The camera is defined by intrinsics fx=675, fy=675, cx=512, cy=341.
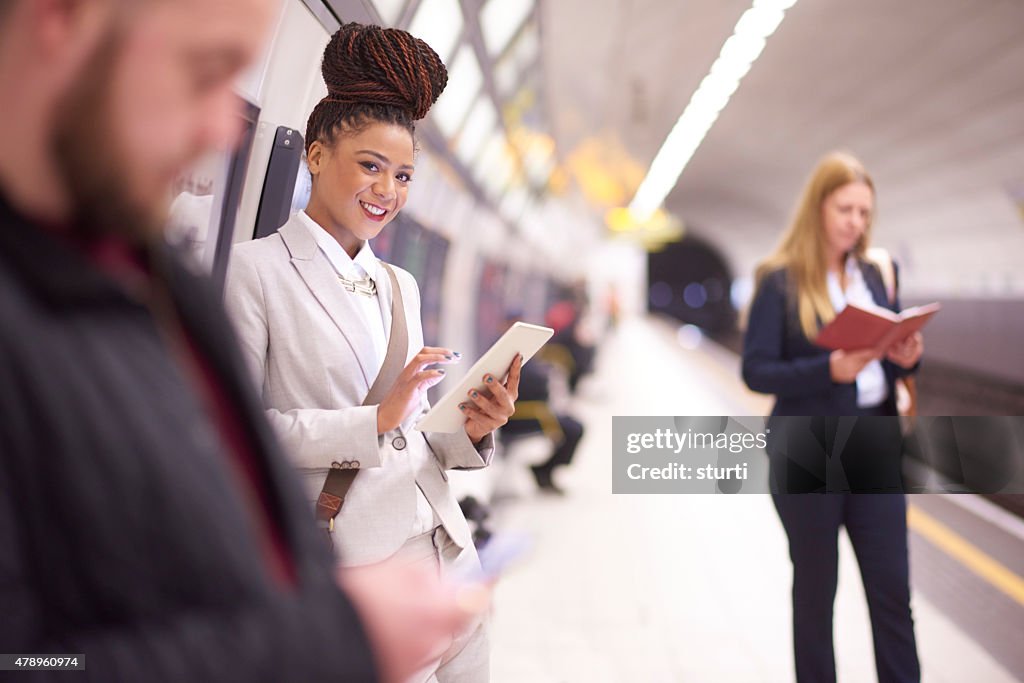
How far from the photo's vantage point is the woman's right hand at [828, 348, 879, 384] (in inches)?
97.7

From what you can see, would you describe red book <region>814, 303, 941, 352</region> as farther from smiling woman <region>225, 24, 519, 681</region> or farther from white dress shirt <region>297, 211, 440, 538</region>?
white dress shirt <region>297, 211, 440, 538</region>

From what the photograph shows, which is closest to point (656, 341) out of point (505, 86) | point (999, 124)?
point (999, 124)

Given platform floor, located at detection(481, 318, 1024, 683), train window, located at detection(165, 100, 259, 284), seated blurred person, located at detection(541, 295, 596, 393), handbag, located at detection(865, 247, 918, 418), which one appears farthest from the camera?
seated blurred person, located at detection(541, 295, 596, 393)

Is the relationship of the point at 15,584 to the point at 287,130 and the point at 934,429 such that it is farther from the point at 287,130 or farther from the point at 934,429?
the point at 934,429

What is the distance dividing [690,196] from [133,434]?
22391 millimetres

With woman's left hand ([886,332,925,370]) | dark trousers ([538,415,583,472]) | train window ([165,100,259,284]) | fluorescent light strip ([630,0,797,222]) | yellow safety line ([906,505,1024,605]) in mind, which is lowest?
yellow safety line ([906,505,1024,605])

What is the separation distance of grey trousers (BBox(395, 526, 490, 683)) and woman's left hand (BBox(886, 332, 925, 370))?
1.86 metres

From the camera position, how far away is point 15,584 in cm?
56

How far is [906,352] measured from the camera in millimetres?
2576

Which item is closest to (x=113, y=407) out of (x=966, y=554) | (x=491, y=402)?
(x=491, y=402)

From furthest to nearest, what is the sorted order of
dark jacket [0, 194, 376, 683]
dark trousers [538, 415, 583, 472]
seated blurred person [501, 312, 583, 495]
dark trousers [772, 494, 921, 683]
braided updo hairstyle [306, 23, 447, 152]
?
1. dark trousers [538, 415, 583, 472]
2. seated blurred person [501, 312, 583, 495]
3. dark trousers [772, 494, 921, 683]
4. braided updo hairstyle [306, 23, 447, 152]
5. dark jacket [0, 194, 376, 683]

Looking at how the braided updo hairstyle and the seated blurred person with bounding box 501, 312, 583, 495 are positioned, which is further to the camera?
the seated blurred person with bounding box 501, 312, 583, 495

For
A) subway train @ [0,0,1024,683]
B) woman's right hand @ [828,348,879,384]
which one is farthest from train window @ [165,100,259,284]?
woman's right hand @ [828,348,879,384]

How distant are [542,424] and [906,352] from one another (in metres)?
3.90
